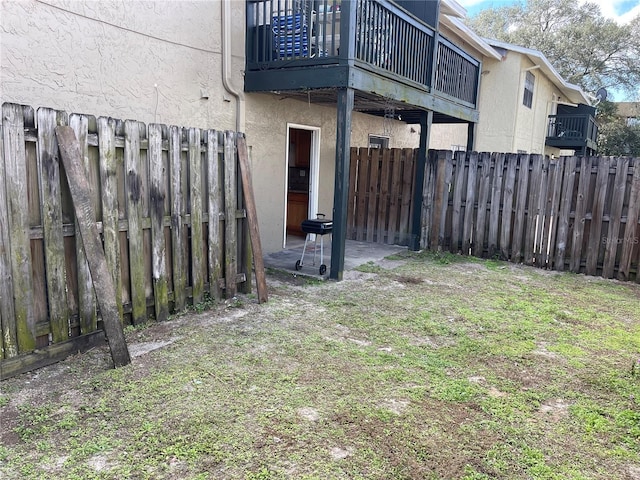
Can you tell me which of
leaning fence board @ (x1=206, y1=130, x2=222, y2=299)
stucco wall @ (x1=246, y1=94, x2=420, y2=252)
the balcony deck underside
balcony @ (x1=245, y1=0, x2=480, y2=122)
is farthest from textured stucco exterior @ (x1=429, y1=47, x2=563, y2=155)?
leaning fence board @ (x1=206, y1=130, x2=222, y2=299)

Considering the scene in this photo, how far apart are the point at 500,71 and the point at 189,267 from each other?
1453 centimetres

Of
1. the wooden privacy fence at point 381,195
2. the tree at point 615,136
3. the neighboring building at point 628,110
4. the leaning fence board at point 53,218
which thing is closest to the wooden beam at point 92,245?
the leaning fence board at point 53,218

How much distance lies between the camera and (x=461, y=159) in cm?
847

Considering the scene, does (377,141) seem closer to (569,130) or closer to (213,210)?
(213,210)

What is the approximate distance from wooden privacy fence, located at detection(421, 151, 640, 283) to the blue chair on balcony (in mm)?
3362

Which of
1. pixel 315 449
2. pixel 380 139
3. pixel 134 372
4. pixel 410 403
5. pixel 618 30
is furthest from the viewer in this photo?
pixel 618 30

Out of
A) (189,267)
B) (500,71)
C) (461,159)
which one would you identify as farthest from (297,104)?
(500,71)

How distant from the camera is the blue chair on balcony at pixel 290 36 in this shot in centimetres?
667

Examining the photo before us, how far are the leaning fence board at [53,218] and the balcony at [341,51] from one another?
369 cm

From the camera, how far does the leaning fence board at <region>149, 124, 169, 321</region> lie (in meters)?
4.36

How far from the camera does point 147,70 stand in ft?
18.6

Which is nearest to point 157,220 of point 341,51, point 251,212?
point 251,212

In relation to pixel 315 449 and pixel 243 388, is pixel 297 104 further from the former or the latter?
pixel 315 449

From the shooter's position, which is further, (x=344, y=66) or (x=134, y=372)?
(x=344, y=66)
